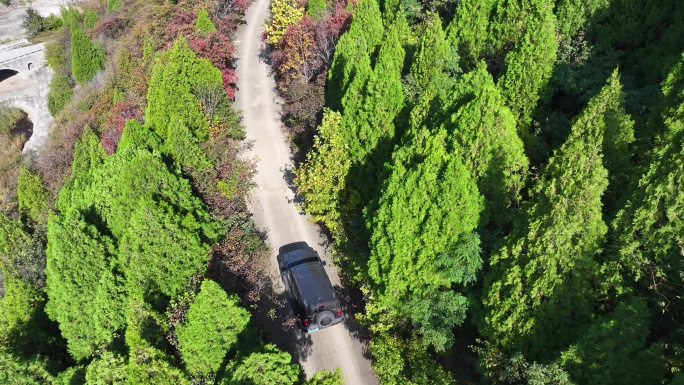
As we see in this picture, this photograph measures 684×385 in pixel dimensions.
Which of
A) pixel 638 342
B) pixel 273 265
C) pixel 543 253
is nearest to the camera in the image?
pixel 638 342

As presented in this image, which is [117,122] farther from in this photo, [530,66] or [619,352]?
[619,352]

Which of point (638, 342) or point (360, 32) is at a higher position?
point (360, 32)

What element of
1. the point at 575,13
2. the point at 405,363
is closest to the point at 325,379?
the point at 405,363

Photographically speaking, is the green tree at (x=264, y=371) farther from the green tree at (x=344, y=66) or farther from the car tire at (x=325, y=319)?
the green tree at (x=344, y=66)

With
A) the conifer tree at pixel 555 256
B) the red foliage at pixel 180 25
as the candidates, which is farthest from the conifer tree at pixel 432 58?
the red foliage at pixel 180 25

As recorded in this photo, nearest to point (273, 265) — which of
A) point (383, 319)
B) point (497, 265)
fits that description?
point (383, 319)

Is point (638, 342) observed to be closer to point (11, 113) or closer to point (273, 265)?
point (273, 265)
